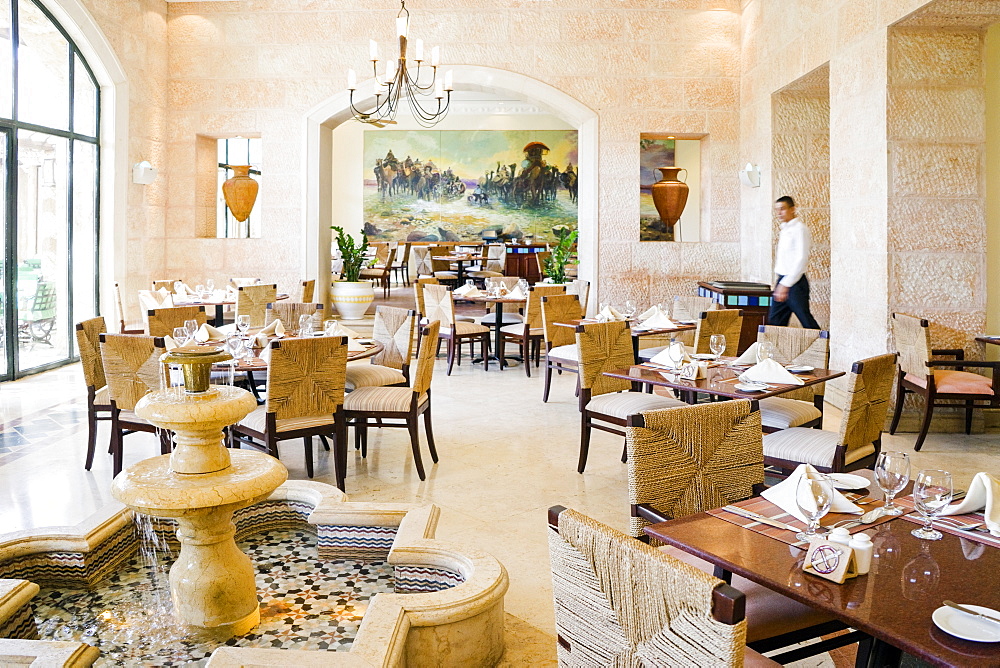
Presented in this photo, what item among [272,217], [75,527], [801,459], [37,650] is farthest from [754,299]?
[37,650]

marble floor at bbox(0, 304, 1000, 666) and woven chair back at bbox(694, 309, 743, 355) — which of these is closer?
marble floor at bbox(0, 304, 1000, 666)

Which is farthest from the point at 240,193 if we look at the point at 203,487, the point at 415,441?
the point at 203,487

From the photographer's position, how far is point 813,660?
284 centimetres

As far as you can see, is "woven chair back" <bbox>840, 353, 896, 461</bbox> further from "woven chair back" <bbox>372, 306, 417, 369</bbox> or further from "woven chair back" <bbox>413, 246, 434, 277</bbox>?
"woven chair back" <bbox>413, 246, 434, 277</bbox>

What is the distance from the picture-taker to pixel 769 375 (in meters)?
4.11

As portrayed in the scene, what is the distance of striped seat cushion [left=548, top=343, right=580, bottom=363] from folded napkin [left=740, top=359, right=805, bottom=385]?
2790 millimetres

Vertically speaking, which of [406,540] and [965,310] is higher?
[965,310]

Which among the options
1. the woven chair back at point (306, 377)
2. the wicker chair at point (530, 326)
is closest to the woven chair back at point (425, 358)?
the woven chair back at point (306, 377)

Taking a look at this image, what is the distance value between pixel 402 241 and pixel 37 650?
1687cm

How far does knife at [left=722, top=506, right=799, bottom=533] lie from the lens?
215cm

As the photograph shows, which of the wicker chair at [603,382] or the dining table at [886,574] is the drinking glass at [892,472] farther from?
the wicker chair at [603,382]

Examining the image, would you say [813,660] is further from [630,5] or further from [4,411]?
[630,5]

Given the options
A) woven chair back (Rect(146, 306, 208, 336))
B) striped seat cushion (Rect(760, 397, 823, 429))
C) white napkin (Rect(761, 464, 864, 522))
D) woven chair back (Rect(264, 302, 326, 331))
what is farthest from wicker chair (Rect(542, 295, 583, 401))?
white napkin (Rect(761, 464, 864, 522))

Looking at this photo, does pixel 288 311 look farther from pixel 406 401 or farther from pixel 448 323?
pixel 448 323
